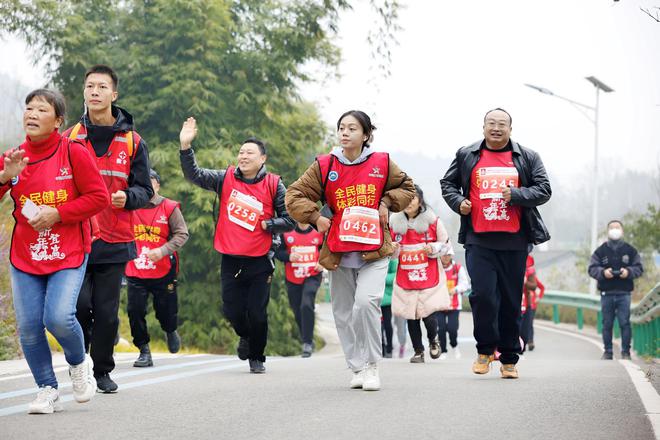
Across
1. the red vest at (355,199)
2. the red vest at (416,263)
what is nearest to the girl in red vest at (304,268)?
the red vest at (416,263)

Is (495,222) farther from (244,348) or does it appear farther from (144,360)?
(144,360)

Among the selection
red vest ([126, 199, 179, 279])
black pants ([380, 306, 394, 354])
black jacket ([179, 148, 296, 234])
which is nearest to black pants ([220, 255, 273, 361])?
black jacket ([179, 148, 296, 234])

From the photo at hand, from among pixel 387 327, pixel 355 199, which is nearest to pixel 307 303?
pixel 387 327

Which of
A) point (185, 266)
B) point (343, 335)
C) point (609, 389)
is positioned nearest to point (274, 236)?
point (343, 335)

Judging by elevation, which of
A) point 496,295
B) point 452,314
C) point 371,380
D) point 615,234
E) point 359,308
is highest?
point 615,234

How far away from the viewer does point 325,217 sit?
833cm

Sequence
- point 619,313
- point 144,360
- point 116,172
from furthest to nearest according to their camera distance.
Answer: point 619,313 < point 144,360 < point 116,172

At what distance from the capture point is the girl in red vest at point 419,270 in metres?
13.1

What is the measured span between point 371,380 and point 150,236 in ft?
12.5

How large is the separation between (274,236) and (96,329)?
9.83ft

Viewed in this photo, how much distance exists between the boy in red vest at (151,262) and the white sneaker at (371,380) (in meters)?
3.36

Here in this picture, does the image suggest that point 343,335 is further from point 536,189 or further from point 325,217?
point 536,189

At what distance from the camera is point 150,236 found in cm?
1128

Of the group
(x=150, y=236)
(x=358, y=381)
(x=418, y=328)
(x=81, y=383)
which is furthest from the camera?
(x=418, y=328)
